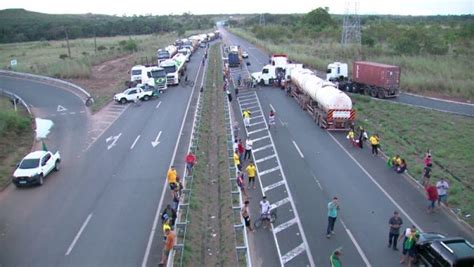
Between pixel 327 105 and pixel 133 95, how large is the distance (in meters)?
20.3

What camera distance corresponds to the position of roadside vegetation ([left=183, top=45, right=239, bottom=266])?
1588 centimetres

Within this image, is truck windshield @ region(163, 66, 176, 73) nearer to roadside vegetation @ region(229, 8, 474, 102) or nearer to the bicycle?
roadside vegetation @ region(229, 8, 474, 102)

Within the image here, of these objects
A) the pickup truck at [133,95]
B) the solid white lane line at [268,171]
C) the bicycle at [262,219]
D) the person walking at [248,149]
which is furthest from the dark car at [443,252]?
the pickup truck at [133,95]

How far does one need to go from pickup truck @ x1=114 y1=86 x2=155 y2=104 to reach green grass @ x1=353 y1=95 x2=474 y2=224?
20296 millimetres

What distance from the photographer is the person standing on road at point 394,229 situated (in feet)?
50.6

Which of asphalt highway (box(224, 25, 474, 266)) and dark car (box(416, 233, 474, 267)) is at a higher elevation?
dark car (box(416, 233, 474, 267))

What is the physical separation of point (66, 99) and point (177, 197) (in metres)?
32.2

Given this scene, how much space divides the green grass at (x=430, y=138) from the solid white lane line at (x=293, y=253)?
288 inches

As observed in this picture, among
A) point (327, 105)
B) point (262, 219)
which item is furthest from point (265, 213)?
point (327, 105)

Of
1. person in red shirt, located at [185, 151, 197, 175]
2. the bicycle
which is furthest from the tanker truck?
the bicycle

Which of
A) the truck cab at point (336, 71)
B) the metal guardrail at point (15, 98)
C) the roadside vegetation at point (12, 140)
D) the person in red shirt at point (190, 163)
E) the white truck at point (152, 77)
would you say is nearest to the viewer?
the person in red shirt at point (190, 163)

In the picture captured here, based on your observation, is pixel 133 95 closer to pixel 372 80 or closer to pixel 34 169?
pixel 34 169

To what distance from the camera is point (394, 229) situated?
15.5 m

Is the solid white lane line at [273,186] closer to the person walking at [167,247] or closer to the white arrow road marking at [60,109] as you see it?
the person walking at [167,247]
